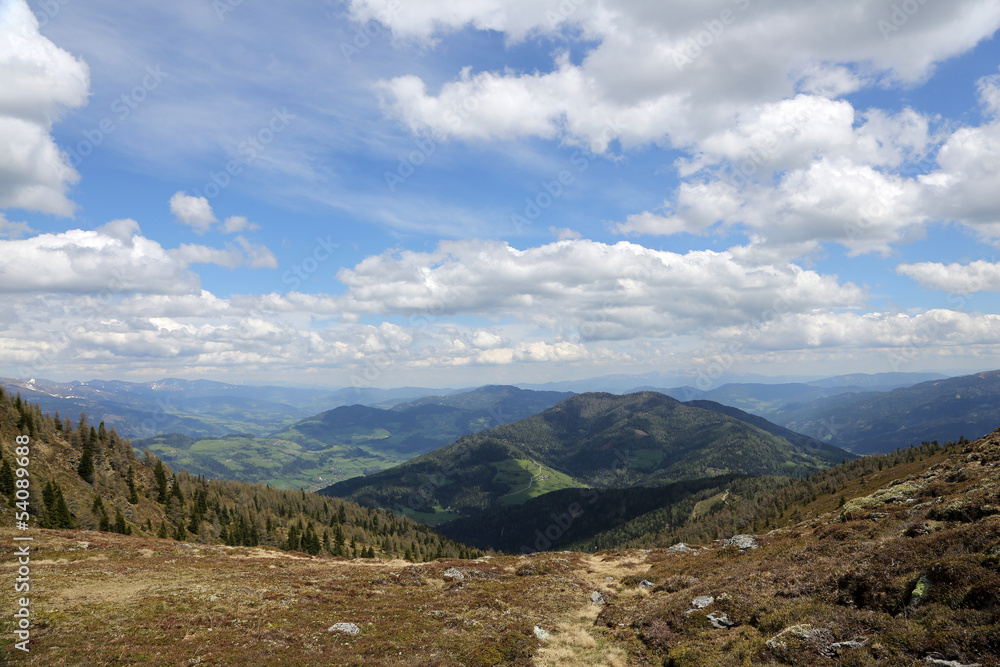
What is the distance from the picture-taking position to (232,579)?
43.7 m

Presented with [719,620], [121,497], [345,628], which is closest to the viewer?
[719,620]

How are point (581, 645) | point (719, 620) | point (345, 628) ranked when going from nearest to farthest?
point (719, 620) < point (581, 645) < point (345, 628)

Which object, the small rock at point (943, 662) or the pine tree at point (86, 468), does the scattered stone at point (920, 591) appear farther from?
the pine tree at point (86, 468)

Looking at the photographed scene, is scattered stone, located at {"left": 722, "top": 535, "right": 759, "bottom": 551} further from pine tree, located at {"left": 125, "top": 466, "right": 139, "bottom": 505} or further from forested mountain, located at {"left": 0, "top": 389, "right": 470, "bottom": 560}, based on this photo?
pine tree, located at {"left": 125, "top": 466, "right": 139, "bottom": 505}

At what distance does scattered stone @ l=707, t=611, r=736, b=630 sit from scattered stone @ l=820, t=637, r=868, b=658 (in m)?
8.32

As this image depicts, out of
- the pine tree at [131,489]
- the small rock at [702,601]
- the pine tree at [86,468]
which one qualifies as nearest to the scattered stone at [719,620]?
the small rock at [702,601]

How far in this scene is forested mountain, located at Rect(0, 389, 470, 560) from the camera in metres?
88.8

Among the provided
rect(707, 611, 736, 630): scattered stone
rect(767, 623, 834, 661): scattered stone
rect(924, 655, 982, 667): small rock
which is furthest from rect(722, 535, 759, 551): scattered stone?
rect(924, 655, 982, 667): small rock

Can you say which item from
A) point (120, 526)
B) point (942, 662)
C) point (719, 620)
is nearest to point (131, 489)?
point (120, 526)

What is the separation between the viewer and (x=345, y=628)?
96.1 feet

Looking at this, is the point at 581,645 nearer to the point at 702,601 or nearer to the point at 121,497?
the point at 702,601

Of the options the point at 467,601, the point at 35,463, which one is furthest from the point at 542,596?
the point at 35,463

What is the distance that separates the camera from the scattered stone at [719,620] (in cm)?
2509

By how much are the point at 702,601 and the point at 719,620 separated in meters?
3.98
